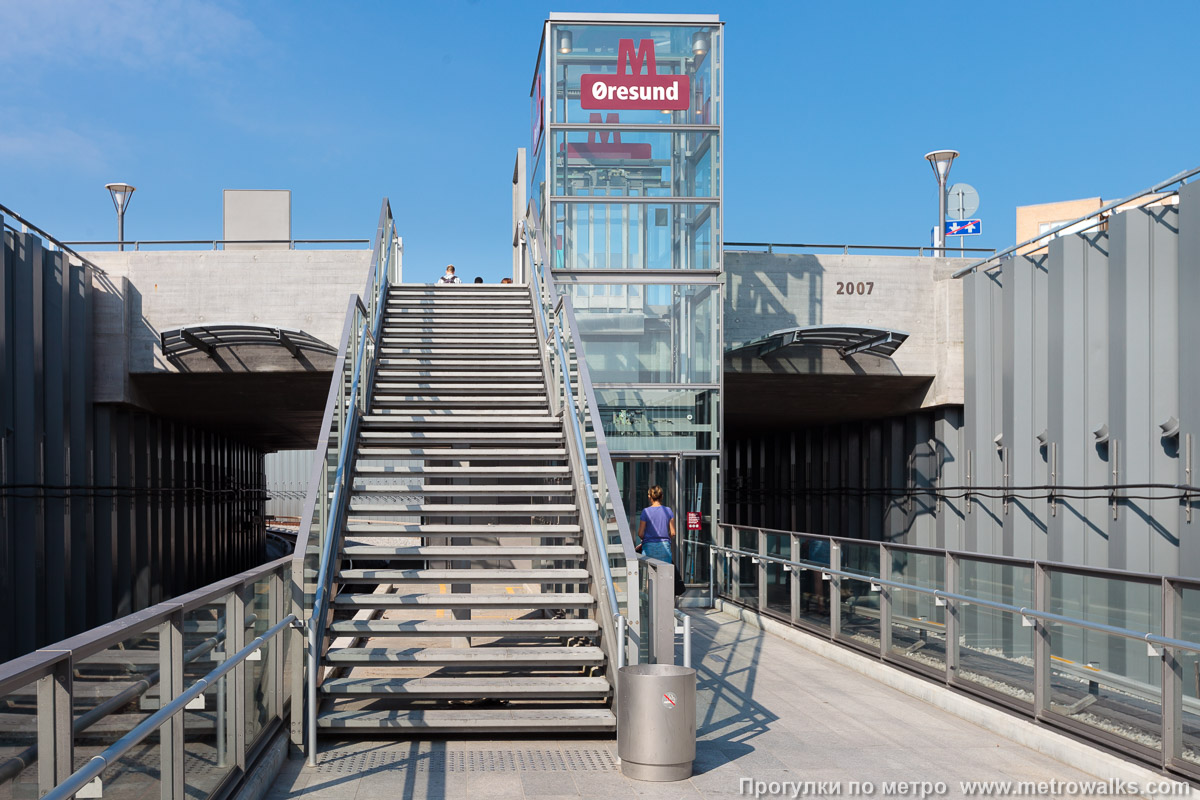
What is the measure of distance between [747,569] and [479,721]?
742cm

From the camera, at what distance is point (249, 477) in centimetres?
4047

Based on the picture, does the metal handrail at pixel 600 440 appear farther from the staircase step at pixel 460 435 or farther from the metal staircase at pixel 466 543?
the staircase step at pixel 460 435

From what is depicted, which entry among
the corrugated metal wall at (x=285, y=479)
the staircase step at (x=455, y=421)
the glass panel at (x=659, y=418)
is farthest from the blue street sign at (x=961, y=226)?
the corrugated metal wall at (x=285, y=479)

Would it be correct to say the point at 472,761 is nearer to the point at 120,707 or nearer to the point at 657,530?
the point at 120,707

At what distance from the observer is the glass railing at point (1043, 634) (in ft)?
19.5

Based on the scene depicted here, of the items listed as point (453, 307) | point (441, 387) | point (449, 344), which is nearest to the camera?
point (441, 387)

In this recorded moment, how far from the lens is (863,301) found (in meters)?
18.5

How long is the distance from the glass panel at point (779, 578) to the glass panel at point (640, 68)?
21.9ft

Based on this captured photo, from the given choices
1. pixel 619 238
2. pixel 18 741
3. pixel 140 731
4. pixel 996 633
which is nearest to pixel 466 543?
pixel 996 633

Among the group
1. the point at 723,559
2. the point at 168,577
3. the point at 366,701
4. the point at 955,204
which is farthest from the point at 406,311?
the point at 955,204

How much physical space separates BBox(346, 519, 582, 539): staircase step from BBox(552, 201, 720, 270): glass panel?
7.85 m

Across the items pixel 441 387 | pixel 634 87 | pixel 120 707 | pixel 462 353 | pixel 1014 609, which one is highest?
pixel 634 87

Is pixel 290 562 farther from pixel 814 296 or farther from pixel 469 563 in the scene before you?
pixel 814 296

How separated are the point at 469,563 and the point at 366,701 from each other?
15.7 ft
